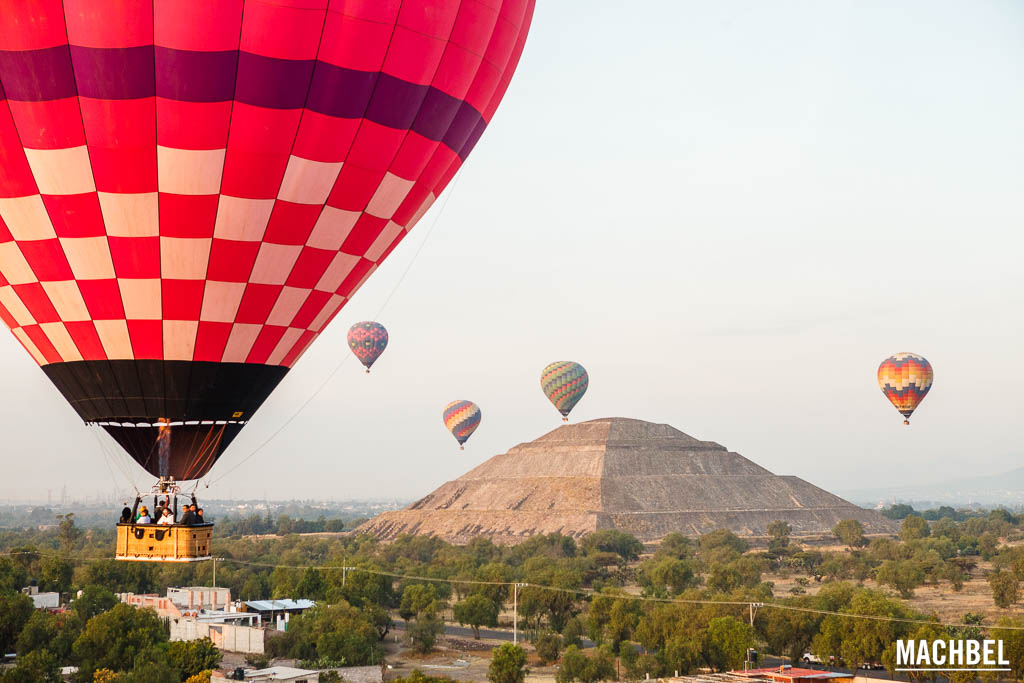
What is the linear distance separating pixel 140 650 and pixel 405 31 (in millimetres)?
33770

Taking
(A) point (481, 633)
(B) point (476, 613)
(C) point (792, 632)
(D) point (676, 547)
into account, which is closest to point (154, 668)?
(B) point (476, 613)

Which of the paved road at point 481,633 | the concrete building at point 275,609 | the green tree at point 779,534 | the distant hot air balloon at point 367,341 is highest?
the distant hot air balloon at point 367,341

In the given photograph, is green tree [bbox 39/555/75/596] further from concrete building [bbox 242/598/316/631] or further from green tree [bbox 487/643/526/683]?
green tree [bbox 487/643/526/683]

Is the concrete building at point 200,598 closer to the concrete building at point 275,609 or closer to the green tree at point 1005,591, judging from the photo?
the concrete building at point 275,609

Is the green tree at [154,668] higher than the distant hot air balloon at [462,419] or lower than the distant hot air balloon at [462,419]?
lower

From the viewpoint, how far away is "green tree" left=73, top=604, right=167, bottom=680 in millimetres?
41250

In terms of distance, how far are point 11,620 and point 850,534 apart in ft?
248

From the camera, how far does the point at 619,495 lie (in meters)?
116

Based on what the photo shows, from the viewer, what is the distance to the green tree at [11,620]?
1794 inches

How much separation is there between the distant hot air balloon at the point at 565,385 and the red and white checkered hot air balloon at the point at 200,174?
7060 cm

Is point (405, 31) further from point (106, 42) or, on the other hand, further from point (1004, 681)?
point (1004, 681)

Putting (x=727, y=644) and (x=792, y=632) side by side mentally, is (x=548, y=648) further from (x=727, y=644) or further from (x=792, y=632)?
(x=792, y=632)

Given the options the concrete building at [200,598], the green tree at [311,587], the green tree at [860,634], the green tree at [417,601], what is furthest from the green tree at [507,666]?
the concrete building at [200,598]

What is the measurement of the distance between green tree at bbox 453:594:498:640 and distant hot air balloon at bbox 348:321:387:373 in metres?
16.9
